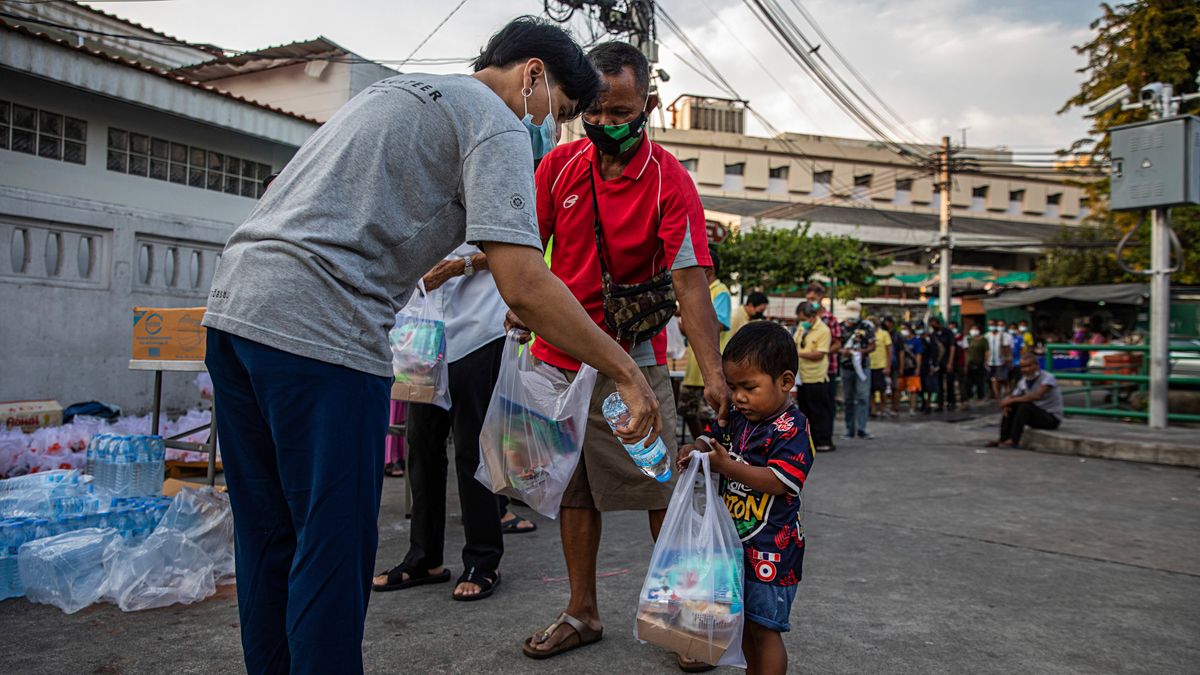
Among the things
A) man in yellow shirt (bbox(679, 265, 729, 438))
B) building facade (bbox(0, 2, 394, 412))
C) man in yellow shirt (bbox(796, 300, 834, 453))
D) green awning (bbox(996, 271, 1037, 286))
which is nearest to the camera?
man in yellow shirt (bbox(679, 265, 729, 438))

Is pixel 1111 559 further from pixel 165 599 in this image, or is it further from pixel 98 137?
pixel 98 137

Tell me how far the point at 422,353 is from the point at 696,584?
1752 mm

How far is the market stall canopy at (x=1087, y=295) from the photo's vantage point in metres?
21.8

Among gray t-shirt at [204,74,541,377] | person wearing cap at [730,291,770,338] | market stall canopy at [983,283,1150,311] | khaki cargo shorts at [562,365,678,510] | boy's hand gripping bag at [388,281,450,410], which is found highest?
market stall canopy at [983,283,1150,311]

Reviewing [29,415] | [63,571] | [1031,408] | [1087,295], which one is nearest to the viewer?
[63,571]

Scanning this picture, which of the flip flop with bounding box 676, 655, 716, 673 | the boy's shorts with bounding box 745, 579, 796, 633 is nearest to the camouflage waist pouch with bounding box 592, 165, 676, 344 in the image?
the boy's shorts with bounding box 745, 579, 796, 633

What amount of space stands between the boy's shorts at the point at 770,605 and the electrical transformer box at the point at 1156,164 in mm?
9579

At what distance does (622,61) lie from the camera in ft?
8.96

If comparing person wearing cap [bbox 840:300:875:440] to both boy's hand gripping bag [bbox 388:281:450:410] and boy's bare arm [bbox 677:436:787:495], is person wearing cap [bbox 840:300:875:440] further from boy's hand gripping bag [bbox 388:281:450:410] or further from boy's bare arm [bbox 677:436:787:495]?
boy's bare arm [bbox 677:436:787:495]

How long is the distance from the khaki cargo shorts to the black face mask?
2.61ft

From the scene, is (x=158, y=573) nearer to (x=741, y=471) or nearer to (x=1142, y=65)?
(x=741, y=471)

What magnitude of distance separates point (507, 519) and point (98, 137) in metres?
7.04

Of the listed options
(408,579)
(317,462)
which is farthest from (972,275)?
(317,462)

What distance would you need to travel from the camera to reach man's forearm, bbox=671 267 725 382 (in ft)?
8.64
